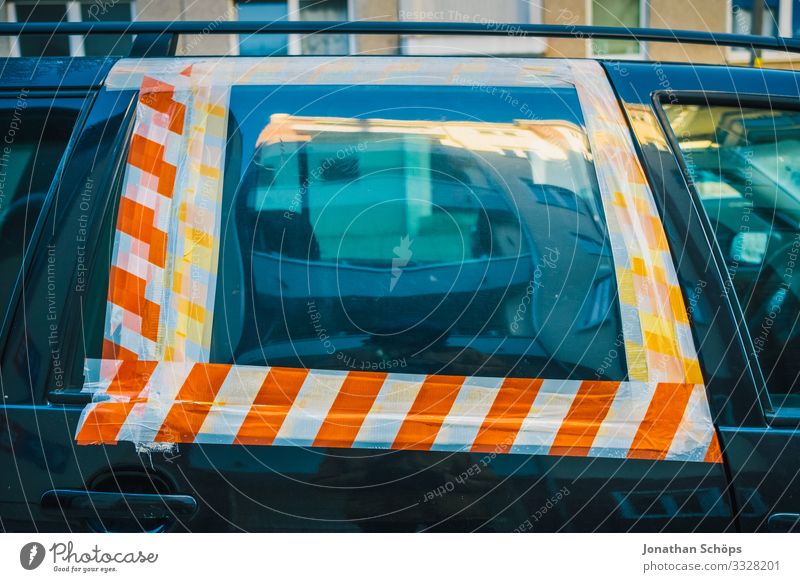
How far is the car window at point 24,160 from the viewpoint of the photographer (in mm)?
1640

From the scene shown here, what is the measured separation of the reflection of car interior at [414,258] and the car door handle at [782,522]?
0.40 metres

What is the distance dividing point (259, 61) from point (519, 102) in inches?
22.1

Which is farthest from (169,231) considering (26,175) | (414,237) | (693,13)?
(693,13)

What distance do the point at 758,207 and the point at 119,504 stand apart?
181 centimetres

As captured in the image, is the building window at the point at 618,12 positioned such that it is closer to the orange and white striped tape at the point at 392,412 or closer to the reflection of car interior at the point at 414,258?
the reflection of car interior at the point at 414,258

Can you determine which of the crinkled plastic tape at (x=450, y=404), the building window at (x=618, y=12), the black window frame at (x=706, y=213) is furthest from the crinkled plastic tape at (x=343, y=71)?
the building window at (x=618, y=12)

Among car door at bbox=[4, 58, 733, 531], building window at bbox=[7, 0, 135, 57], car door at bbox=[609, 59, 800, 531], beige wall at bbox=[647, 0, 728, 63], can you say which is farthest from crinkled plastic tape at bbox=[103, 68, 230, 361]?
beige wall at bbox=[647, 0, 728, 63]

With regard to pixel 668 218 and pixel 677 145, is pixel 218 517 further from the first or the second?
pixel 677 145

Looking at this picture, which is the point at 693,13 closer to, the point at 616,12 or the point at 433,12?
the point at 616,12

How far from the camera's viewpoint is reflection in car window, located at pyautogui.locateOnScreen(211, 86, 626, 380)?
5.11 ft

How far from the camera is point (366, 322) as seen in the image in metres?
1.56

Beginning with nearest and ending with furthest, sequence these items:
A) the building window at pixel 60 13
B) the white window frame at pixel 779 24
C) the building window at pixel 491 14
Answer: the building window at pixel 491 14
the building window at pixel 60 13
the white window frame at pixel 779 24

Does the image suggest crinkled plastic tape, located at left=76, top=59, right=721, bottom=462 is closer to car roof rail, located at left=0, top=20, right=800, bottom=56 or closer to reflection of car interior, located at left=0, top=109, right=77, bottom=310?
reflection of car interior, located at left=0, top=109, right=77, bottom=310

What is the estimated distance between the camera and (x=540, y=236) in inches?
62.9
